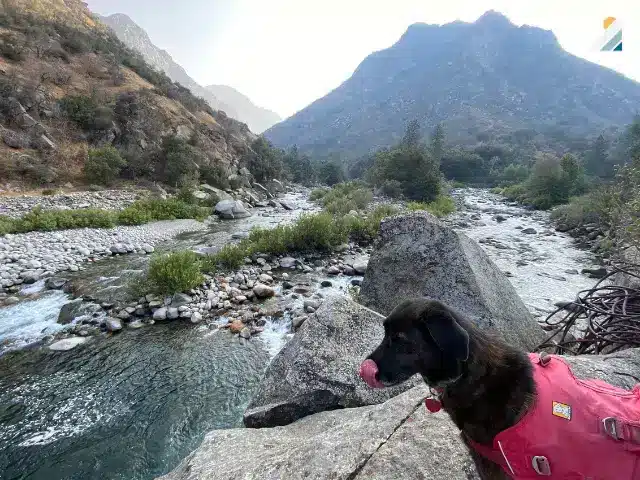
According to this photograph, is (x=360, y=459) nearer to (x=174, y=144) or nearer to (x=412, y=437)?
(x=412, y=437)

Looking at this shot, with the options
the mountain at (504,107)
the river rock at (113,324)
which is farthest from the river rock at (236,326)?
the mountain at (504,107)

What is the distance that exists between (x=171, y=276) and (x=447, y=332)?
9614mm

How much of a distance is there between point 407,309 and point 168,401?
→ 5.79 meters

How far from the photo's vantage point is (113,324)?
849 centimetres

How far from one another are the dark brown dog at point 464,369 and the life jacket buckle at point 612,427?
0.34 meters

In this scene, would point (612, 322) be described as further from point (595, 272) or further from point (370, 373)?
point (595, 272)

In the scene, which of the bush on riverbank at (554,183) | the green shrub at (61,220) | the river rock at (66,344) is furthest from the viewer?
the bush on riverbank at (554,183)

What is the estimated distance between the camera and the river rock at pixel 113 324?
842 cm

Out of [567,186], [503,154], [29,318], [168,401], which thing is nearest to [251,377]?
[168,401]

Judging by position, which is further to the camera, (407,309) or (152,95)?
(152,95)

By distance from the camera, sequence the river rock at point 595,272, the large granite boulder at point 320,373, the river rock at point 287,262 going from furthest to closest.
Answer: the river rock at point 287,262
the river rock at point 595,272
the large granite boulder at point 320,373

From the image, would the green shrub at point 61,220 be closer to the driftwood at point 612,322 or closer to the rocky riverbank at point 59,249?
the rocky riverbank at point 59,249

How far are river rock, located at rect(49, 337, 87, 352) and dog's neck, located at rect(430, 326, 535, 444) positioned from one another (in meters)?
8.69

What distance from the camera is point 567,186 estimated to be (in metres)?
35.7
